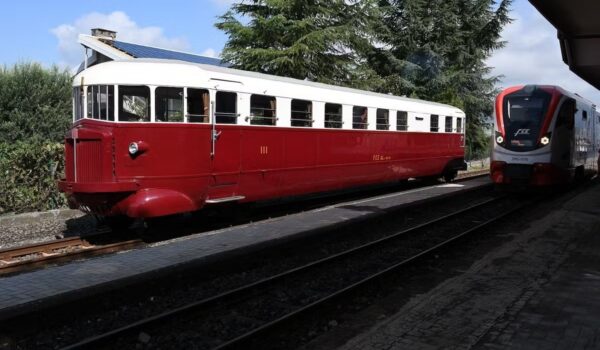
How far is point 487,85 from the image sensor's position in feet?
108

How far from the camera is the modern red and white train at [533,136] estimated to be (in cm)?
1518

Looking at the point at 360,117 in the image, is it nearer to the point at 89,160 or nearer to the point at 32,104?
the point at 89,160

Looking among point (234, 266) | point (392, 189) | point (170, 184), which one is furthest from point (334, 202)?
point (234, 266)

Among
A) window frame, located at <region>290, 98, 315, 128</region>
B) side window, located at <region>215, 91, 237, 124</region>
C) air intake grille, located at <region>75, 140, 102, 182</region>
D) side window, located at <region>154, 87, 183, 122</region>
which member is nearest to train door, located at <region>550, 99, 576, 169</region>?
window frame, located at <region>290, 98, 315, 128</region>

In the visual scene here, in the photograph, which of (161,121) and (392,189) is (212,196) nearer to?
(161,121)

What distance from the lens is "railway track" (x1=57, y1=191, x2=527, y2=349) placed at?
17.6 ft

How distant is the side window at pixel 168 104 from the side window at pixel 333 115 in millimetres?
4430

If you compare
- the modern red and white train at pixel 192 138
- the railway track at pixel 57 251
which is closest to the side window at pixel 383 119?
the modern red and white train at pixel 192 138

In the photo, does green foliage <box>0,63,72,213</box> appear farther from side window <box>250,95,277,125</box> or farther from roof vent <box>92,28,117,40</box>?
roof vent <box>92,28,117,40</box>

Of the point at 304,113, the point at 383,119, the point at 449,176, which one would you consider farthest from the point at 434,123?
the point at 304,113

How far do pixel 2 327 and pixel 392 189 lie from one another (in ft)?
49.6

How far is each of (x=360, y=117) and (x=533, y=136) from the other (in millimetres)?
4794

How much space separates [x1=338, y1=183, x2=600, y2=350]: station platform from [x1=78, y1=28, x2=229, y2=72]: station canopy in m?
14.9

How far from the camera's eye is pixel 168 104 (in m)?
9.66
